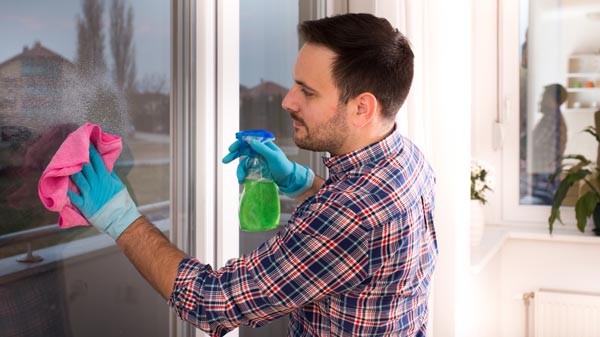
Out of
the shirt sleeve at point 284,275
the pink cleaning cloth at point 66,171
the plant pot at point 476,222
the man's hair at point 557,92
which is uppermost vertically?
the man's hair at point 557,92

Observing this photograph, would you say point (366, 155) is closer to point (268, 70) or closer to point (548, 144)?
point (268, 70)

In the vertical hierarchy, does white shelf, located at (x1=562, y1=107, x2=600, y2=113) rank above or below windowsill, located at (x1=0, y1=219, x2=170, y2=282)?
above

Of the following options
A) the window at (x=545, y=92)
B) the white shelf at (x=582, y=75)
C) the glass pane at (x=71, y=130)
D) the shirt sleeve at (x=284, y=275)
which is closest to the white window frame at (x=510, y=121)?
the window at (x=545, y=92)

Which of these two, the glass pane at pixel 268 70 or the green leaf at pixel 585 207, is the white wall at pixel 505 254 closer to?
the green leaf at pixel 585 207

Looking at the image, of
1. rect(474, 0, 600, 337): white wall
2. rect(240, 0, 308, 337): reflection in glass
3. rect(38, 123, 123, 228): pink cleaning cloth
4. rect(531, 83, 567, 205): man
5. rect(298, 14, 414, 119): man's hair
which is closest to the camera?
rect(38, 123, 123, 228): pink cleaning cloth

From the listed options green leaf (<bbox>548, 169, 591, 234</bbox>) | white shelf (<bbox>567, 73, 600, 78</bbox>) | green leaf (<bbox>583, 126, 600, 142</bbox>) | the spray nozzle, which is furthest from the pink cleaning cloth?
white shelf (<bbox>567, 73, 600, 78</bbox>)

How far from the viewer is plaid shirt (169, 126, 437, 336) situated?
0.99m

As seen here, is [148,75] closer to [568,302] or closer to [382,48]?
[382,48]

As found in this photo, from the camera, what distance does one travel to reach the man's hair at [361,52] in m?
1.14

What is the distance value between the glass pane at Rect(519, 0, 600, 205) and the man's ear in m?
2.62

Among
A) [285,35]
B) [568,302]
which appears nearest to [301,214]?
[285,35]

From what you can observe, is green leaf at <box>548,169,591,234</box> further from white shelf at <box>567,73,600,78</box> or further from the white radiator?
white shelf at <box>567,73,600,78</box>

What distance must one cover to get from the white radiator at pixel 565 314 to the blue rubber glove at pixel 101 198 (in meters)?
2.89

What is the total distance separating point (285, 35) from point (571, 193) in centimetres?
243
